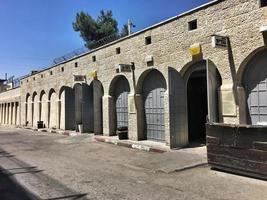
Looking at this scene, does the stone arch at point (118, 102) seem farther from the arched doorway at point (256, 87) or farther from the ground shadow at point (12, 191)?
the ground shadow at point (12, 191)

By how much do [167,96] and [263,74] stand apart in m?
4.38

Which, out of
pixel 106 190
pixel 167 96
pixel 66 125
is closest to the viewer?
pixel 106 190

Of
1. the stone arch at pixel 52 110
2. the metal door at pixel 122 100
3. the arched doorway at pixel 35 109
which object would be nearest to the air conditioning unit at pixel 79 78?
the metal door at pixel 122 100

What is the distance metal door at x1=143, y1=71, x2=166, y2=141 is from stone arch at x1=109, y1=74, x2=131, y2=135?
1.98 m

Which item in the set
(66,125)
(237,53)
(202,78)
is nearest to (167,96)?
(202,78)

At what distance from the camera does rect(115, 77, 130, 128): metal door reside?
18.2 meters

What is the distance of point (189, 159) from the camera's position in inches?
425

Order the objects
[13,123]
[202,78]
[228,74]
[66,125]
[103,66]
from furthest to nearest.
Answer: [13,123] → [66,125] → [103,66] → [202,78] → [228,74]

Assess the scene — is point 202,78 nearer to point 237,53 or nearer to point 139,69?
point 139,69

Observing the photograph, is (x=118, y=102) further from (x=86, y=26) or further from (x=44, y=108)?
(x=86, y=26)

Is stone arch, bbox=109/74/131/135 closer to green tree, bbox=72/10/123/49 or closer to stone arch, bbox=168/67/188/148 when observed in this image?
stone arch, bbox=168/67/188/148

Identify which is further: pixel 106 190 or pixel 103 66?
pixel 103 66

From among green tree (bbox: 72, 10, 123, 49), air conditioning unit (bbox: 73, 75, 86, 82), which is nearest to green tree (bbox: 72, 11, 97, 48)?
green tree (bbox: 72, 10, 123, 49)

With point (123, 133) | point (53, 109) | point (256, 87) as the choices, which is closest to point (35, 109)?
point (53, 109)
